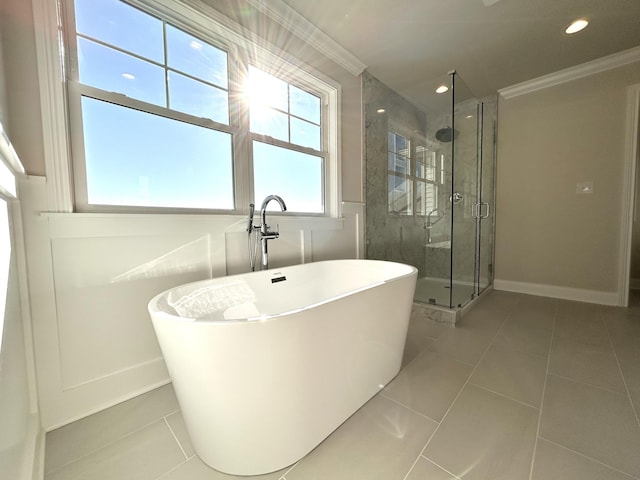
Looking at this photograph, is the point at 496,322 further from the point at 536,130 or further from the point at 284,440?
the point at 536,130

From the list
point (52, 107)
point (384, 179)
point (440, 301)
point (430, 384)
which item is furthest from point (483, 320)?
point (52, 107)

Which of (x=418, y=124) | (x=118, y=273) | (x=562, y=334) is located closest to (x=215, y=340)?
(x=118, y=273)

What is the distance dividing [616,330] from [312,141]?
2961mm

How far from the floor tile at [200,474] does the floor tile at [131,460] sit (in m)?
0.04

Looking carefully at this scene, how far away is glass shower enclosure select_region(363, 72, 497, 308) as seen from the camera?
9.05 ft

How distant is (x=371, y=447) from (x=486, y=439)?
47 cm

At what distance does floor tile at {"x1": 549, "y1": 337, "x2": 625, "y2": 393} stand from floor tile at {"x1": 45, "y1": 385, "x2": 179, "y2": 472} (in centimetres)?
219

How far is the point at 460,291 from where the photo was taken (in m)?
2.69

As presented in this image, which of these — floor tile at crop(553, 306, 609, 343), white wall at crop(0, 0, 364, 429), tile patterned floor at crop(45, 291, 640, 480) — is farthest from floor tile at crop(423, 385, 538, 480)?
white wall at crop(0, 0, 364, 429)

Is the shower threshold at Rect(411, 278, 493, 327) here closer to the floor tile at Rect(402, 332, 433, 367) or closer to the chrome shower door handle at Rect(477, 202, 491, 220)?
the floor tile at Rect(402, 332, 433, 367)

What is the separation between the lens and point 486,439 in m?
1.04

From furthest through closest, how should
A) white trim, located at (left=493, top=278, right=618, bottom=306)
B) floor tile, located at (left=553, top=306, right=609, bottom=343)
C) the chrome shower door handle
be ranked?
1. the chrome shower door handle
2. white trim, located at (left=493, top=278, right=618, bottom=306)
3. floor tile, located at (left=553, top=306, right=609, bottom=343)

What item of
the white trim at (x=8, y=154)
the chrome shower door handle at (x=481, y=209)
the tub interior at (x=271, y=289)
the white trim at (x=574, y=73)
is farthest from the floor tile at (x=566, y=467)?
the white trim at (x=574, y=73)

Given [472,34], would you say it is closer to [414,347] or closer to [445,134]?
[445,134]
